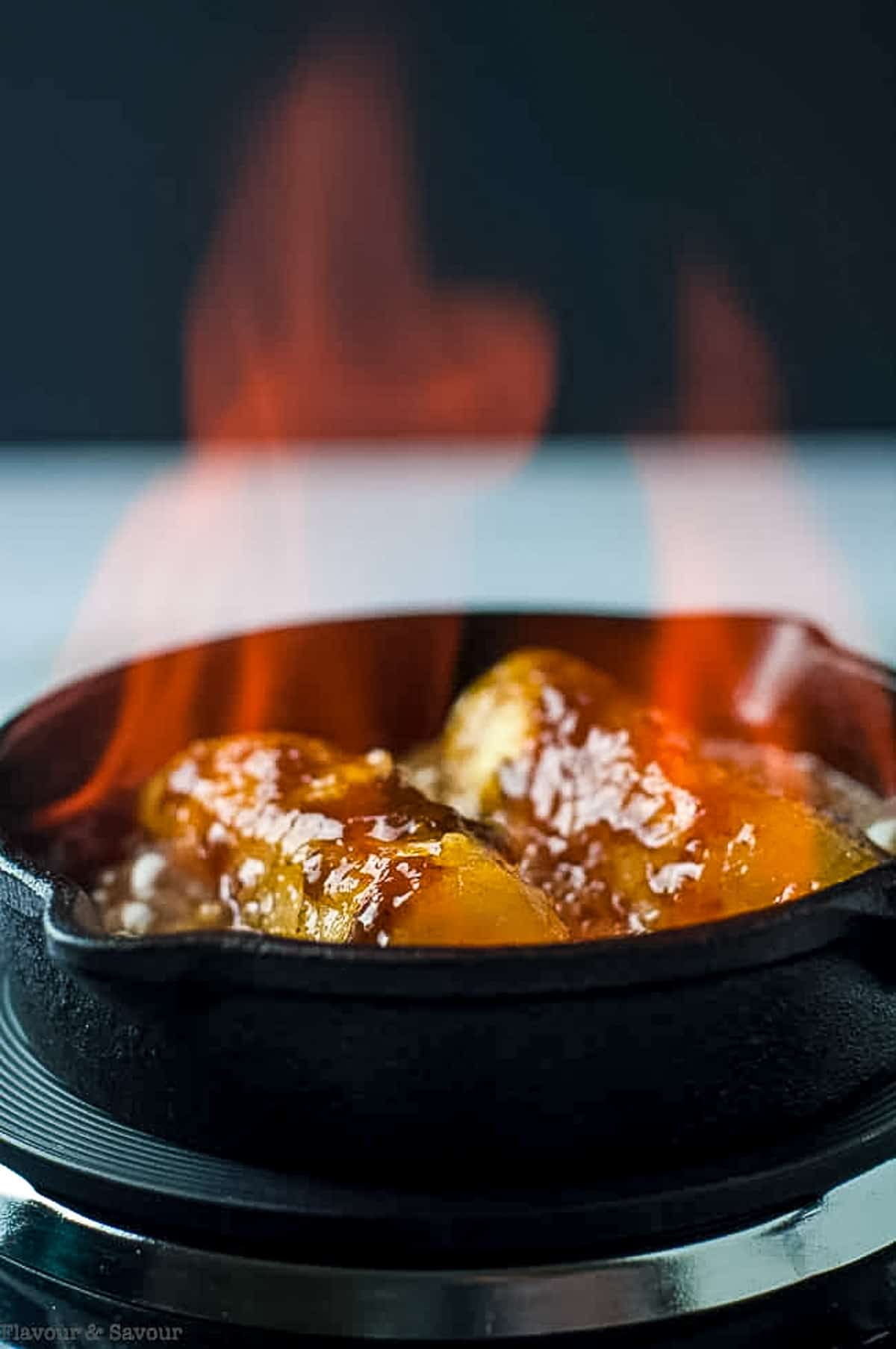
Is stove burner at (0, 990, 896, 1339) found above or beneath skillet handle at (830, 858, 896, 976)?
beneath

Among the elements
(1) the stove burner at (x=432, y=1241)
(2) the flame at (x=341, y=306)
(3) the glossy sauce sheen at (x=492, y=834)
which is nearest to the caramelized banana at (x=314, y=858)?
(3) the glossy sauce sheen at (x=492, y=834)

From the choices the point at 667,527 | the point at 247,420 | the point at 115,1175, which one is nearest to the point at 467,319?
the point at 247,420

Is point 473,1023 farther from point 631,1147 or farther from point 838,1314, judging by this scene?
point 838,1314

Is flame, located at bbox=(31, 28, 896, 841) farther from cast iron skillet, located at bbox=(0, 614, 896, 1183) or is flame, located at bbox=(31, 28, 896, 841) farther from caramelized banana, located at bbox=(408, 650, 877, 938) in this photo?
cast iron skillet, located at bbox=(0, 614, 896, 1183)

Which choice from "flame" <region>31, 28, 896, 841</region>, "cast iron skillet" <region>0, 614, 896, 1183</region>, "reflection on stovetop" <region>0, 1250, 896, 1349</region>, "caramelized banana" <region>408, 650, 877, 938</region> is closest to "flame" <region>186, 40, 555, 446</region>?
"flame" <region>31, 28, 896, 841</region>

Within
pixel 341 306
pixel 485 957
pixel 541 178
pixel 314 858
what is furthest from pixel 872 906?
pixel 341 306

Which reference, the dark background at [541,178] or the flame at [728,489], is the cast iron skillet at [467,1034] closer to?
the flame at [728,489]

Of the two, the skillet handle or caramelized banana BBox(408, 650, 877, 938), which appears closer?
the skillet handle
